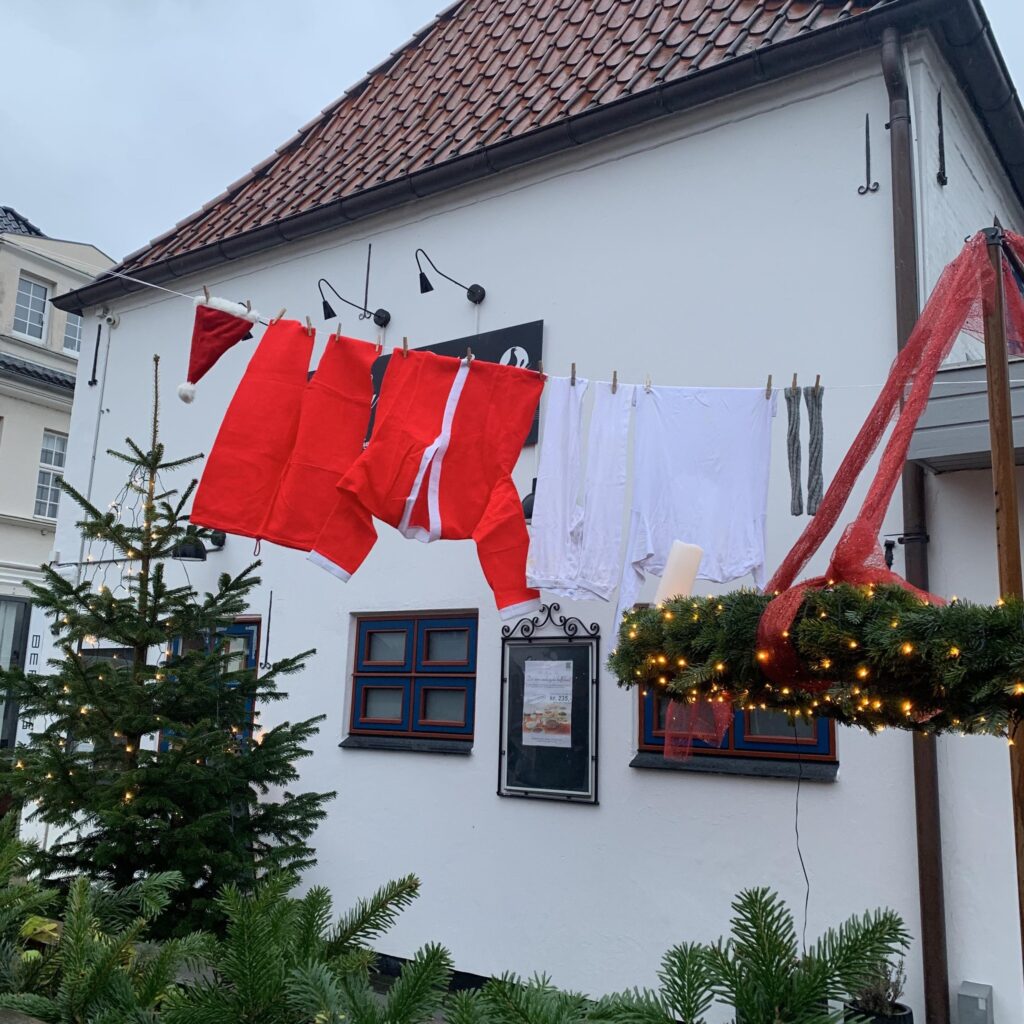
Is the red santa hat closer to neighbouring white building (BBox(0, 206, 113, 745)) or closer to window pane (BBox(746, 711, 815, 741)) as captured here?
window pane (BBox(746, 711, 815, 741))

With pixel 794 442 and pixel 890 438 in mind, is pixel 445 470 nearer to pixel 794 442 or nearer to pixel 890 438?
pixel 794 442

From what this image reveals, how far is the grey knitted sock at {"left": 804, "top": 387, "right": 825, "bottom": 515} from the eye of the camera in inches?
209

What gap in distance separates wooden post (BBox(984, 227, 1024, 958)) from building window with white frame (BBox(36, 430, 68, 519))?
18632 mm

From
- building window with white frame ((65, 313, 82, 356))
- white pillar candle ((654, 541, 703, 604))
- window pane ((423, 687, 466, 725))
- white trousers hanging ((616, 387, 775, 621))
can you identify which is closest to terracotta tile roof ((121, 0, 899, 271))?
white trousers hanging ((616, 387, 775, 621))

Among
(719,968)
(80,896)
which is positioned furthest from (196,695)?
(719,968)

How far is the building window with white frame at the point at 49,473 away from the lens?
62.2 ft

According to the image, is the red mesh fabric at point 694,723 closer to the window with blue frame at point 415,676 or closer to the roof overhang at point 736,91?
the window with blue frame at point 415,676

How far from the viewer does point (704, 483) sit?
5.35 meters

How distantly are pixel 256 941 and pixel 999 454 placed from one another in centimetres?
256

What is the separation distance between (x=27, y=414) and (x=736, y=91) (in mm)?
16024

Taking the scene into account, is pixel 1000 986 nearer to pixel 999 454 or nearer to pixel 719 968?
pixel 999 454

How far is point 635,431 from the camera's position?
554cm

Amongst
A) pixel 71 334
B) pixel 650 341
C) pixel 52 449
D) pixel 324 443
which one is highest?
pixel 71 334

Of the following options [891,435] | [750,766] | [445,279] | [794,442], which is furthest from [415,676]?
[891,435]
